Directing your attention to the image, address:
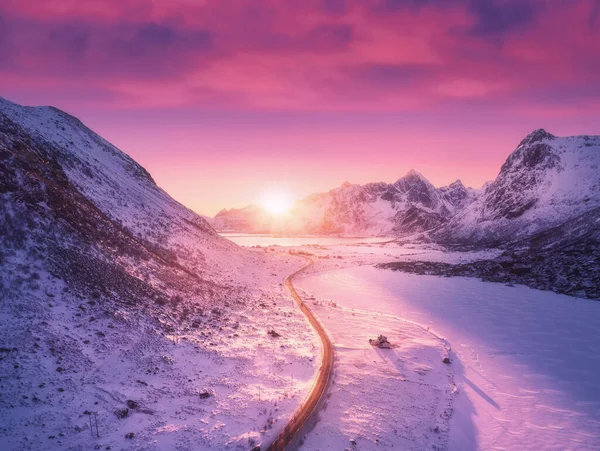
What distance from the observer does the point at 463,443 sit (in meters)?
10.5

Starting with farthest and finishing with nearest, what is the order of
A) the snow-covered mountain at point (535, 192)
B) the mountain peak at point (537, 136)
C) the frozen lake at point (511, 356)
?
the mountain peak at point (537, 136), the snow-covered mountain at point (535, 192), the frozen lake at point (511, 356)

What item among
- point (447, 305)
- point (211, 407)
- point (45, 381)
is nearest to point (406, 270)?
point (447, 305)

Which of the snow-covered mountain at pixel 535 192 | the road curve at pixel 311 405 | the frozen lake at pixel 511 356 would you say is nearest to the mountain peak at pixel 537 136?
the snow-covered mountain at pixel 535 192

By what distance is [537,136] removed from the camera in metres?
106

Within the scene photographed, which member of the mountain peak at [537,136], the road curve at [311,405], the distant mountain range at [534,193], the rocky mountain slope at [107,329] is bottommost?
the road curve at [311,405]

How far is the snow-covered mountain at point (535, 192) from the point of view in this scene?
75.1m

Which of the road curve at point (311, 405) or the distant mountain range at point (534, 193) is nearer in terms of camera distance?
the road curve at point (311, 405)

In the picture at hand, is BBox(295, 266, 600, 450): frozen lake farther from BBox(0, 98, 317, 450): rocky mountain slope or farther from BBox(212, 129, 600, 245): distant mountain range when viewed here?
BBox(212, 129, 600, 245): distant mountain range

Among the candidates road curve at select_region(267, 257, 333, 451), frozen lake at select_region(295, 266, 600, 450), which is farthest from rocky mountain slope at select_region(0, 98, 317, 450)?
frozen lake at select_region(295, 266, 600, 450)

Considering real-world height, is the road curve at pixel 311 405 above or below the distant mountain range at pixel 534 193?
below

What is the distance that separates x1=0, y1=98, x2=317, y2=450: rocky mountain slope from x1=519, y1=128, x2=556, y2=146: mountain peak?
116m

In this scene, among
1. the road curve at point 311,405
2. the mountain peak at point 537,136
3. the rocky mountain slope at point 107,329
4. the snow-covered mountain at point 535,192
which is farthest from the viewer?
the mountain peak at point 537,136

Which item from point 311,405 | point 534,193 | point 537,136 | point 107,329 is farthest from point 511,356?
point 537,136

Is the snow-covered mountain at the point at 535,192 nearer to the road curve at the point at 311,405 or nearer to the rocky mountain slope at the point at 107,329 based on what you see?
the rocky mountain slope at the point at 107,329
